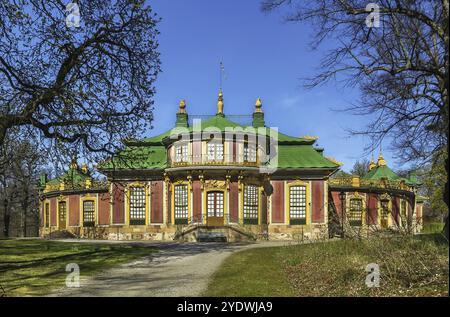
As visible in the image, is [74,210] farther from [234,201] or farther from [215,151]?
[234,201]

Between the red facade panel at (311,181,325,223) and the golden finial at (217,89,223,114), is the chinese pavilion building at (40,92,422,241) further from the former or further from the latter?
the golden finial at (217,89,223,114)

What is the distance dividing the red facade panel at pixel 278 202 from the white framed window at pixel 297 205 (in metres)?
0.72

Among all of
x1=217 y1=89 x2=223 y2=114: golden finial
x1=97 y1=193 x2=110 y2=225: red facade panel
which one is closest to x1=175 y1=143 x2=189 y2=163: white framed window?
x1=217 y1=89 x2=223 y2=114: golden finial

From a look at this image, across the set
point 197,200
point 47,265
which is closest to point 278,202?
point 197,200

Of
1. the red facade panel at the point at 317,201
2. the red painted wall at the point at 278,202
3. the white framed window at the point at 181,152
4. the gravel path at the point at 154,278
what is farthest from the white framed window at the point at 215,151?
the gravel path at the point at 154,278

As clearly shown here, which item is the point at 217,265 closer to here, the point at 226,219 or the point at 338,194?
the point at 226,219

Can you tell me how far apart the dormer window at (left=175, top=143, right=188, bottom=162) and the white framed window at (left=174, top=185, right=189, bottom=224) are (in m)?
2.08

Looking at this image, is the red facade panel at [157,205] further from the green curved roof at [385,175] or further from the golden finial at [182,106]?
the green curved roof at [385,175]

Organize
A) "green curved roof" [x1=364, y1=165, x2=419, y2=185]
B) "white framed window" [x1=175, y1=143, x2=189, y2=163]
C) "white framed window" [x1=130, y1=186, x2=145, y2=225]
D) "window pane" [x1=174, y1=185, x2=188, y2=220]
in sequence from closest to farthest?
"white framed window" [x1=175, y1=143, x2=189, y2=163]
"window pane" [x1=174, y1=185, x2=188, y2=220]
"white framed window" [x1=130, y1=186, x2=145, y2=225]
"green curved roof" [x1=364, y1=165, x2=419, y2=185]

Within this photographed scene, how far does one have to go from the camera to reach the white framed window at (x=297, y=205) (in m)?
34.2

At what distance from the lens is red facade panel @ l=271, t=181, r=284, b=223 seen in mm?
34125
